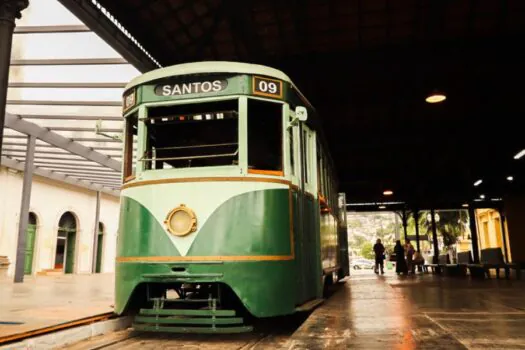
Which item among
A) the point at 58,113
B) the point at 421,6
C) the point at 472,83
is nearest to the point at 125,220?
the point at 421,6

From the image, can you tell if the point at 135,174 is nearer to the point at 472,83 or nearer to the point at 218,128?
the point at 218,128

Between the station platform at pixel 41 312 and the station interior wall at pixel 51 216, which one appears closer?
the station platform at pixel 41 312

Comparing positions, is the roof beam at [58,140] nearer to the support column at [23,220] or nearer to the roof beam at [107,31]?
the support column at [23,220]

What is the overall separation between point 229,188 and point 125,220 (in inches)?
50.6

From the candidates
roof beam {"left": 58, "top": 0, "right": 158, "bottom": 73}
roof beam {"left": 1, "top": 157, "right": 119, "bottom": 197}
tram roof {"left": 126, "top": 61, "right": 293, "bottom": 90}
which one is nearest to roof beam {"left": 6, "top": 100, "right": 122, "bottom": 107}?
roof beam {"left": 58, "top": 0, "right": 158, "bottom": 73}

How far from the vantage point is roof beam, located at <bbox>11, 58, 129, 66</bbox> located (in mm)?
9445

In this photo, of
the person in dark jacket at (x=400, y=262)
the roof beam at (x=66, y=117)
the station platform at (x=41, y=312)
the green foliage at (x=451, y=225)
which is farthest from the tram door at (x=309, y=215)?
the green foliage at (x=451, y=225)

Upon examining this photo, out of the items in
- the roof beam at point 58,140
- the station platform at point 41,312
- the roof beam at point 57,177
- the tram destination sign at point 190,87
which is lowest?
the station platform at point 41,312

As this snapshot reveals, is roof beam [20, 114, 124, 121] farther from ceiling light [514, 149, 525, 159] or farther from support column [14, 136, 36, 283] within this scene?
ceiling light [514, 149, 525, 159]

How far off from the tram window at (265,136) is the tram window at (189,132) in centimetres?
21

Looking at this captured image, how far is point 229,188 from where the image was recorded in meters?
4.75

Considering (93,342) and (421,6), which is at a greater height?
(421,6)

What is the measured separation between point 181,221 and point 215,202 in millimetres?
408

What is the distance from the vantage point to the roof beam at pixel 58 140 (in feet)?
44.8
